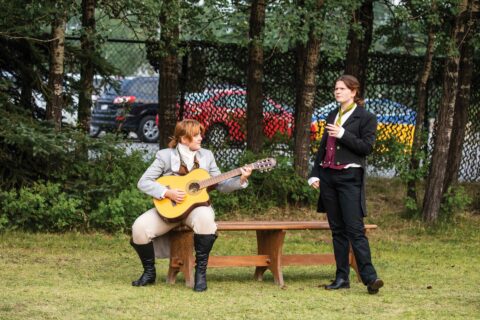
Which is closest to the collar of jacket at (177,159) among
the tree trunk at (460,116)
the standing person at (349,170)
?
the standing person at (349,170)

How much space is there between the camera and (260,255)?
10273mm

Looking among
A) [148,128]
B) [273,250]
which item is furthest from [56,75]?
[148,128]

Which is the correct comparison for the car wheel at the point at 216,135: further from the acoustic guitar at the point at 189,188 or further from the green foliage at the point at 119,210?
the acoustic guitar at the point at 189,188

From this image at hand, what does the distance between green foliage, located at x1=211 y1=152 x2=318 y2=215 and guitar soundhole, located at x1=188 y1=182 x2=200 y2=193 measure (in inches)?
187

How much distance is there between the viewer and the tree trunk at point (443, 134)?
1387cm

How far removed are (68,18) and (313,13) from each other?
9.07ft

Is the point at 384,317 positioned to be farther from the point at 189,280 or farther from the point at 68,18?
the point at 68,18

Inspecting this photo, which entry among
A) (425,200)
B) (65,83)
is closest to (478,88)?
(425,200)

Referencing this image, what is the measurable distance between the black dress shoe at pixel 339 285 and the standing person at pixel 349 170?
0.33 m

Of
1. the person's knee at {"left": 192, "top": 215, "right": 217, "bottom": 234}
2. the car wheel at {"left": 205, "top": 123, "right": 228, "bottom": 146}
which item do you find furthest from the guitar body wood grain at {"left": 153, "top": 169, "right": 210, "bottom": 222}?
the car wheel at {"left": 205, "top": 123, "right": 228, "bottom": 146}

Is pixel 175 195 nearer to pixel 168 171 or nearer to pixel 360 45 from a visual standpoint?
pixel 168 171

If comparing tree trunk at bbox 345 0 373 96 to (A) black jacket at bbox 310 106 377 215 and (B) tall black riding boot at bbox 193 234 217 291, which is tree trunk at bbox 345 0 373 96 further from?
(B) tall black riding boot at bbox 193 234 217 291

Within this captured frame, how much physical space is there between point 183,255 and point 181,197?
585 millimetres

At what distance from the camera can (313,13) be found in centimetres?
1277
